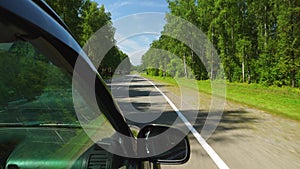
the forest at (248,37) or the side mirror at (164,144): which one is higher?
the forest at (248,37)

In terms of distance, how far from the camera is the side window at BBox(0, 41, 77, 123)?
1.25 meters

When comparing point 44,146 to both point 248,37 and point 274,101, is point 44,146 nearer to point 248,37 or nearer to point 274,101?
point 274,101

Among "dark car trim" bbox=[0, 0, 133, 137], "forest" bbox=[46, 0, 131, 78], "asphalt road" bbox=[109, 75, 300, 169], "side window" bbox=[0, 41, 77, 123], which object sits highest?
"forest" bbox=[46, 0, 131, 78]

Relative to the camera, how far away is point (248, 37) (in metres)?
36.9

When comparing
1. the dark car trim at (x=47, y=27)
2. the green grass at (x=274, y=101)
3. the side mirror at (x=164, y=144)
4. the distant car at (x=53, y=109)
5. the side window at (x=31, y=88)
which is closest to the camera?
the dark car trim at (x=47, y=27)

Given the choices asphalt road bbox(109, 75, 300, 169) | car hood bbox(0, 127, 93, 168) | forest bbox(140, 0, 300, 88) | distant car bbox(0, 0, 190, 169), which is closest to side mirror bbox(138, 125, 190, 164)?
distant car bbox(0, 0, 190, 169)

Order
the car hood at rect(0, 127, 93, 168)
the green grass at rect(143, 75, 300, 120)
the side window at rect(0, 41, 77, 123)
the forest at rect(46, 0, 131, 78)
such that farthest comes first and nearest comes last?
the forest at rect(46, 0, 131, 78) < the green grass at rect(143, 75, 300, 120) < the car hood at rect(0, 127, 93, 168) < the side window at rect(0, 41, 77, 123)

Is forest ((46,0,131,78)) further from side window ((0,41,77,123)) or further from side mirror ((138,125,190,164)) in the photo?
side mirror ((138,125,190,164))

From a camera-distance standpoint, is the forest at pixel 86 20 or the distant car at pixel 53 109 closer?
the distant car at pixel 53 109

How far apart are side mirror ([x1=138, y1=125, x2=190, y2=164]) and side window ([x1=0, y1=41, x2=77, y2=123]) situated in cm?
58

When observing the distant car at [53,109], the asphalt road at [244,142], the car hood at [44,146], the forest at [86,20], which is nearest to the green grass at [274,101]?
the asphalt road at [244,142]

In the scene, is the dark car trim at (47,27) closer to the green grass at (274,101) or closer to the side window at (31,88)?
the side window at (31,88)

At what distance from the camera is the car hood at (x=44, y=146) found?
1.39m

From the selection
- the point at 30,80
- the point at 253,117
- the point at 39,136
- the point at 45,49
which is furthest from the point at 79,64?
the point at 253,117
